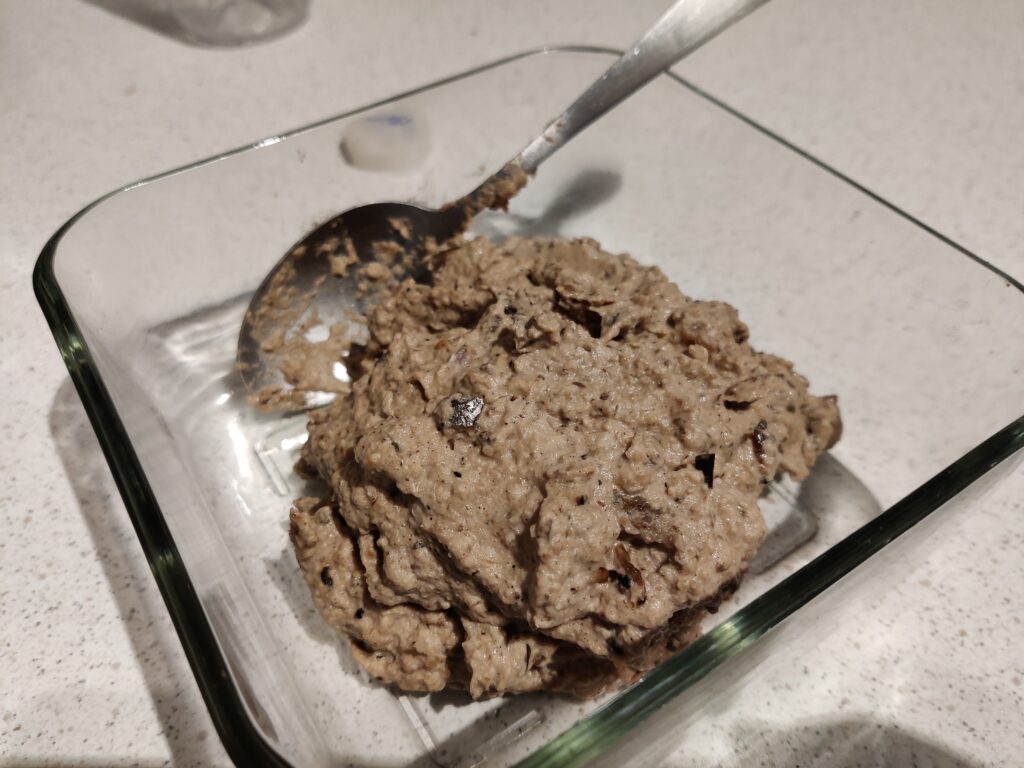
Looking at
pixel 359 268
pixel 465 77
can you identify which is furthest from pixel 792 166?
pixel 359 268

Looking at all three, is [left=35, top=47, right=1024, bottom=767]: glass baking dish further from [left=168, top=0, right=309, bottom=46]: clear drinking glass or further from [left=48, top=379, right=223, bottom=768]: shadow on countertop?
[left=168, top=0, right=309, bottom=46]: clear drinking glass

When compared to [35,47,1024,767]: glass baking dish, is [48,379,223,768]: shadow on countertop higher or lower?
lower

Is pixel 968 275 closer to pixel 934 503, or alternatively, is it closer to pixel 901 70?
pixel 934 503

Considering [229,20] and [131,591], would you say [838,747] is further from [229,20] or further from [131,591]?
[229,20]

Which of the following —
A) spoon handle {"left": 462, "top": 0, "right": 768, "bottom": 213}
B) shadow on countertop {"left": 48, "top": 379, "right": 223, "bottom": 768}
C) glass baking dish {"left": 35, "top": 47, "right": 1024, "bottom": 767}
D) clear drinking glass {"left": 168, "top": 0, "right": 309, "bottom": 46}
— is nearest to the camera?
glass baking dish {"left": 35, "top": 47, "right": 1024, "bottom": 767}

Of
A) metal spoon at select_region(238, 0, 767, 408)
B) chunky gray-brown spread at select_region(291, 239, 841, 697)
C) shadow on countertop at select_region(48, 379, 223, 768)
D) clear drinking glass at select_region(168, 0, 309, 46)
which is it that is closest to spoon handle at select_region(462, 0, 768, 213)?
metal spoon at select_region(238, 0, 767, 408)

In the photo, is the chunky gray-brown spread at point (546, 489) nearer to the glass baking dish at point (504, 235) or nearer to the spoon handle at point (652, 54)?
the glass baking dish at point (504, 235)

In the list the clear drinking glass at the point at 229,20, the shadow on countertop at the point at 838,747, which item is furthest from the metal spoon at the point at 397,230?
the clear drinking glass at the point at 229,20
